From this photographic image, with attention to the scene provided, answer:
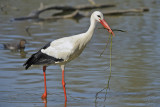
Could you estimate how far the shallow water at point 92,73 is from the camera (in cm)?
717

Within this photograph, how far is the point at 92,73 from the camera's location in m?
9.04

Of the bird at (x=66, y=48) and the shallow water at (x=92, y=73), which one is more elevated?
the bird at (x=66, y=48)

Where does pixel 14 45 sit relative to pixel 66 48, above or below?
below

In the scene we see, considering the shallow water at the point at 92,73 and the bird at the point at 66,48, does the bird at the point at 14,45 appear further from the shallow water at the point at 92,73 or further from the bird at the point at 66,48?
the bird at the point at 66,48

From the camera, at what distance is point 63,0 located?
26.5 m

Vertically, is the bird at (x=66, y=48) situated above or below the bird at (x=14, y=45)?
above

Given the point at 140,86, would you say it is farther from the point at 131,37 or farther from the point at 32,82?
the point at 131,37

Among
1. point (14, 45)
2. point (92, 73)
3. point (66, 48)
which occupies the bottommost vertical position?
point (14, 45)

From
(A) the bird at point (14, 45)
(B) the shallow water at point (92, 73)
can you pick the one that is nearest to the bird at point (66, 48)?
(B) the shallow water at point (92, 73)

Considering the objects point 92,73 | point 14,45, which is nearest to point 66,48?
point 92,73

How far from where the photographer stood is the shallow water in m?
7.17

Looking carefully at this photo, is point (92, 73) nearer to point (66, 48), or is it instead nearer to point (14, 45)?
point (66, 48)

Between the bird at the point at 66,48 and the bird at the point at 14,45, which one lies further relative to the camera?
the bird at the point at 14,45

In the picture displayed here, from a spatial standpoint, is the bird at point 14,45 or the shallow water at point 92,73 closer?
the shallow water at point 92,73
